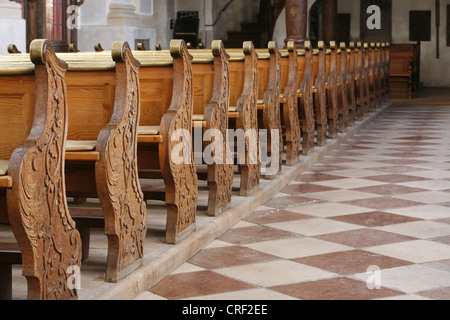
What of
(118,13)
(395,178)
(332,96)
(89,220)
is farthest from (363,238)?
(118,13)

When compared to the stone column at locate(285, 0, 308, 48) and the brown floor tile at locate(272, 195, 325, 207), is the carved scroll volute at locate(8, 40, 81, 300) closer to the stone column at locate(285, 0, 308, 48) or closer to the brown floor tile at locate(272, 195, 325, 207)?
the brown floor tile at locate(272, 195, 325, 207)

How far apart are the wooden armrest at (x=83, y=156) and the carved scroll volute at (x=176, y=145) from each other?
2.14 feet

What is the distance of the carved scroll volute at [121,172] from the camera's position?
8.68 ft

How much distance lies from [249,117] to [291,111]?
119 centimetres

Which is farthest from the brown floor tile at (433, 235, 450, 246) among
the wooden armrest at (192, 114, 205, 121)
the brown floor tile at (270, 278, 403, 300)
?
the wooden armrest at (192, 114, 205, 121)

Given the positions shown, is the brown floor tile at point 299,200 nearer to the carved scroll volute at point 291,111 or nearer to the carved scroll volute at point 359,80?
the carved scroll volute at point 291,111

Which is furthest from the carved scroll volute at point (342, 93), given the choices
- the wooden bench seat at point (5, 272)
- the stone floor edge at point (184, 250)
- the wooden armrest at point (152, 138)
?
the wooden bench seat at point (5, 272)

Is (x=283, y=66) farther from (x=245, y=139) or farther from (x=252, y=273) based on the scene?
(x=252, y=273)

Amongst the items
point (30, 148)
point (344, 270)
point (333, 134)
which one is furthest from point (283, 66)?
point (30, 148)

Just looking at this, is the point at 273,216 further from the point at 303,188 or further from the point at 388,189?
the point at 388,189

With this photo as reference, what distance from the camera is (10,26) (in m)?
6.41
